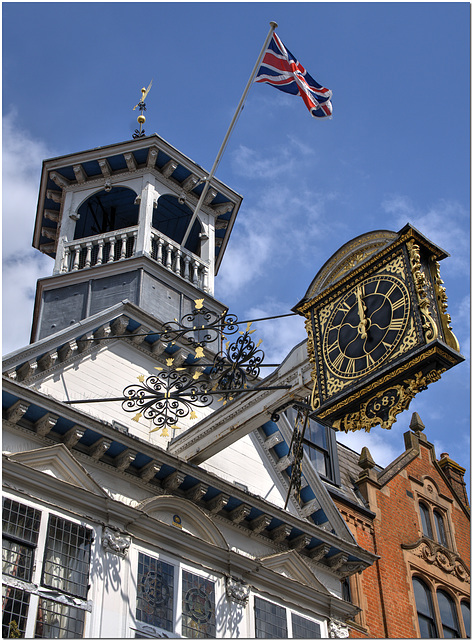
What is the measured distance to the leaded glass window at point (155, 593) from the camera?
14.9 meters

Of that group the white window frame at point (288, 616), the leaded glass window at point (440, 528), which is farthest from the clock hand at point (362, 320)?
the leaded glass window at point (440, 528)

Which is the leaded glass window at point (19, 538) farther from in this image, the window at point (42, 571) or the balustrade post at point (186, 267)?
the balustrade post at point (186, 267)

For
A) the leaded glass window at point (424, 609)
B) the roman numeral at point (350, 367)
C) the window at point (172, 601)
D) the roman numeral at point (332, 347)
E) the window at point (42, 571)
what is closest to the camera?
the window at point (42, 571)

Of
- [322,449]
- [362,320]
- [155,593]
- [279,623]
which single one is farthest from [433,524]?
[362,320]

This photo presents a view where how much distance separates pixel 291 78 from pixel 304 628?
10.2m

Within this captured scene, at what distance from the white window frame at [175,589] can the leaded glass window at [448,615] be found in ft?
29.0

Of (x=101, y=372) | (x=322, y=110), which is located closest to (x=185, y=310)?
(x=101, y=372)

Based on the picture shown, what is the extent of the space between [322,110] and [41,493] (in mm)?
8747

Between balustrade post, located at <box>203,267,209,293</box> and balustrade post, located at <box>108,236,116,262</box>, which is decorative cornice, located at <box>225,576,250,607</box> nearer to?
balustrade post, located at <box>203,267,209,293</box>

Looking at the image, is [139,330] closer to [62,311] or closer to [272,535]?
[62,311]

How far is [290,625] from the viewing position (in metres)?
16.8

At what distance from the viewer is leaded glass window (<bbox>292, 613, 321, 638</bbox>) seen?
16.9 meters

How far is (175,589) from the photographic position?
1545cm

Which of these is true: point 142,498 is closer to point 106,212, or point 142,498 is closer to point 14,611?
point 14,611
